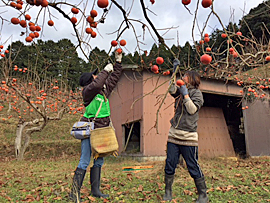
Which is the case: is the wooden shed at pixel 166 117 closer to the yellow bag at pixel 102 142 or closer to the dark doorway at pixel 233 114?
the dark doorway at pixel 233 114

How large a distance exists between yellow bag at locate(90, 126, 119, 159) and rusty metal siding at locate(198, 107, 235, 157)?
6225mm

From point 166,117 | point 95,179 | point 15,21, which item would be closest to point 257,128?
point 166,117

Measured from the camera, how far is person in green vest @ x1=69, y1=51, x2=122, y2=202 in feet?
8.32

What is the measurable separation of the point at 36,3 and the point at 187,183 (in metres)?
3.15

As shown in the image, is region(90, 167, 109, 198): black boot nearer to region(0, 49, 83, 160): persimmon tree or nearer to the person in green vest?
the person in green vest

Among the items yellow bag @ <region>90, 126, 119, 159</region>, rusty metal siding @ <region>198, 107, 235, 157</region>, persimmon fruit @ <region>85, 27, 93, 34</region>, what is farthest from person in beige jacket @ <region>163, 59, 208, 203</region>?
rusty metal siding @ <region>198, 107, 235, 157</region>

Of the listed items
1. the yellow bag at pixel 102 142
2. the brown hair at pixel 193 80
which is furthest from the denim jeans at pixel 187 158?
the brown hair at pixel 193 80

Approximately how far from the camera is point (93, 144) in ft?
8.14

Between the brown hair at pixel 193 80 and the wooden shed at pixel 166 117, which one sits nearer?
the brown hair at pixel 193 80

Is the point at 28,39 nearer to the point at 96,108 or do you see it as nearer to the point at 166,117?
the point at 96,108

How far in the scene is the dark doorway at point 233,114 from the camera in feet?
29.5

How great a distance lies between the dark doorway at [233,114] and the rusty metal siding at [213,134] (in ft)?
1.03

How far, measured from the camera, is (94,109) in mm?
2688

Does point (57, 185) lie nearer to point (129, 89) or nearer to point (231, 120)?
point (129, 89)
